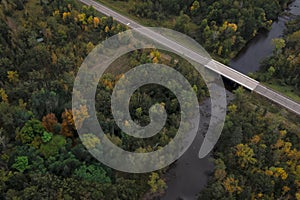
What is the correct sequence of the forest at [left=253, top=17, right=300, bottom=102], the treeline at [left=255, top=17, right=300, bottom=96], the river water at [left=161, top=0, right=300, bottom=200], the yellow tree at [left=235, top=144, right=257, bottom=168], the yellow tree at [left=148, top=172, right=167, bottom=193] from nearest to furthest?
the yellow tree at [left=148, top=172, right=167, bottom=193] → the yellow tree at [left=235, top=144, right=257, bottom=168] → the river water at [left=161, top=0, right=300, bottom=200] → the forest at [left=253, top=17, right=300, bottom=102] → the treeline at [left=255, top=17, right=300, bottom=96]

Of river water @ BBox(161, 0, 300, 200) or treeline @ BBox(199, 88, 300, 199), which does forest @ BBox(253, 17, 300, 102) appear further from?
treeline @ BBox(199, 88, 300, 199)

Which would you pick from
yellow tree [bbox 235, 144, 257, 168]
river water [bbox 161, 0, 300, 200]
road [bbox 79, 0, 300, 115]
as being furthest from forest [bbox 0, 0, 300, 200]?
road [bbox 79, 0, 300, 115]

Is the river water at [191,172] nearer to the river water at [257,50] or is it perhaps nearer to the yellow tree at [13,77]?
the river water at [257,50]

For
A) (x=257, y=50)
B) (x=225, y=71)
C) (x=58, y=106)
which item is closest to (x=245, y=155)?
(x=225, y=71)

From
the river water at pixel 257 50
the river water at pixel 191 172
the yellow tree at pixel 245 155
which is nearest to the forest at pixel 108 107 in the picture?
the yellow tree at pixel 245 155

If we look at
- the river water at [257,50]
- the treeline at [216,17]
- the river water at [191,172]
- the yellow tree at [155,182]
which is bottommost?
the river water at [191,172]

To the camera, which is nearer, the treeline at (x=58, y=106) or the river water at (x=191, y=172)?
the treeline at (x=58, y=106)
